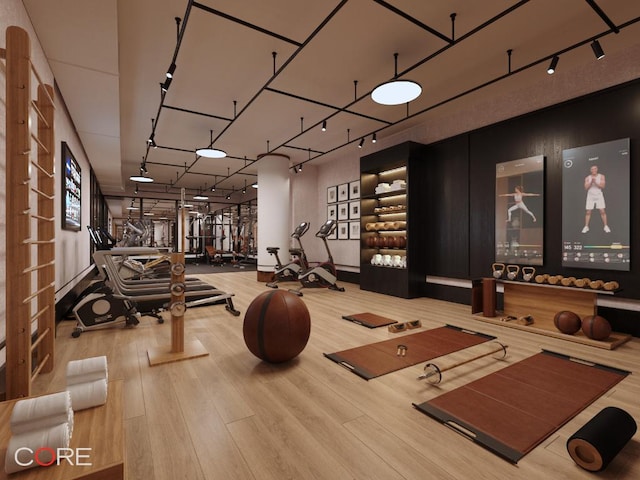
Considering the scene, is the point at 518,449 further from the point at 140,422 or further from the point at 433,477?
the point at 140,422

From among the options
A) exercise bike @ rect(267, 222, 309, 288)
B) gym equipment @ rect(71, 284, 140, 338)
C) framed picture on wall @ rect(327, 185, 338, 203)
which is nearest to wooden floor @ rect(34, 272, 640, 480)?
gym equipment @ rect(71, 284, 140, 338)

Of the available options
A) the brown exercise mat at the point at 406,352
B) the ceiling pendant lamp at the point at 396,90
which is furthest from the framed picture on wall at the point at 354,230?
the brown exercise mat at the point at 406,352

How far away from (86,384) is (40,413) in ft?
1.10

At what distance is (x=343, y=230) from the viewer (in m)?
8.85

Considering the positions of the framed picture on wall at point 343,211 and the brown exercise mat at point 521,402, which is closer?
the brown exercise mat at point 521,402

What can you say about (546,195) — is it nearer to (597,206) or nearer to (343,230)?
(597,206)

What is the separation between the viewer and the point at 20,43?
194 centimetres

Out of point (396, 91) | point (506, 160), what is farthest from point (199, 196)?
point (506, 160)

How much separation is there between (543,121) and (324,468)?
208 inches

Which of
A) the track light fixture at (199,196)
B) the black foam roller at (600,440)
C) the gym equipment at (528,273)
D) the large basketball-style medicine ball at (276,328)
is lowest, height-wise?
the black foam roller at (600,440)

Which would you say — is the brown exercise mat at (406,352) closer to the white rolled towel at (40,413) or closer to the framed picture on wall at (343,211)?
the white rolled towel at (40,413)

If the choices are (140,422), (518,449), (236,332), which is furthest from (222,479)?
(236,332)

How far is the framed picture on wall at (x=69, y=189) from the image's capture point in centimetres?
479

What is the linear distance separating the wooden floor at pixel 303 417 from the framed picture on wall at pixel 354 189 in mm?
5166
